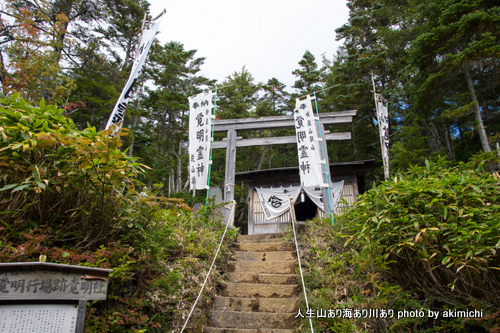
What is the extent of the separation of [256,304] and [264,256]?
1599 millimetres

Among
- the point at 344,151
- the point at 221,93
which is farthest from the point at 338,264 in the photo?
the point at 221,93

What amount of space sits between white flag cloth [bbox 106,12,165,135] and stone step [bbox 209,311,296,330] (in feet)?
14.3

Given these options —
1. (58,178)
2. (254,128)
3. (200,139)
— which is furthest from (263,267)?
(254,128)

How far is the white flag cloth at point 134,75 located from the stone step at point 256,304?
164 inches

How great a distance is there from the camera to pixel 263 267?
18.1 ft

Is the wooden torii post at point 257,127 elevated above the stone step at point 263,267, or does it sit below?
above

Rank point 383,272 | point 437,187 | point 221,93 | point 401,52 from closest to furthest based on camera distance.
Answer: point 437,187, point 383,272, point 401,52, point 221,93

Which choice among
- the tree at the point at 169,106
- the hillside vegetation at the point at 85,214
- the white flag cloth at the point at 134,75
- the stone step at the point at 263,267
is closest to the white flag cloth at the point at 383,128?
the stone step at the point at 263,267

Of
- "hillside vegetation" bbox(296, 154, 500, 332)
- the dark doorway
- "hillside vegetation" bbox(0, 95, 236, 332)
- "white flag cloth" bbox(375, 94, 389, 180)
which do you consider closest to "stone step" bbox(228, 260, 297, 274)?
"hillside vegetation" bbox(296, 154, 500, 332)

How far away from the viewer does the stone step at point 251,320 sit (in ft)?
13.3

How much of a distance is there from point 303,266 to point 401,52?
52.7 feet

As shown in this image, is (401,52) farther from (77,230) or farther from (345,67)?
(77,230)

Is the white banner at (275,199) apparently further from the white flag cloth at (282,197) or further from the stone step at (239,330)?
the stone step at (239,330)

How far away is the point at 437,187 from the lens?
359 centimetres
